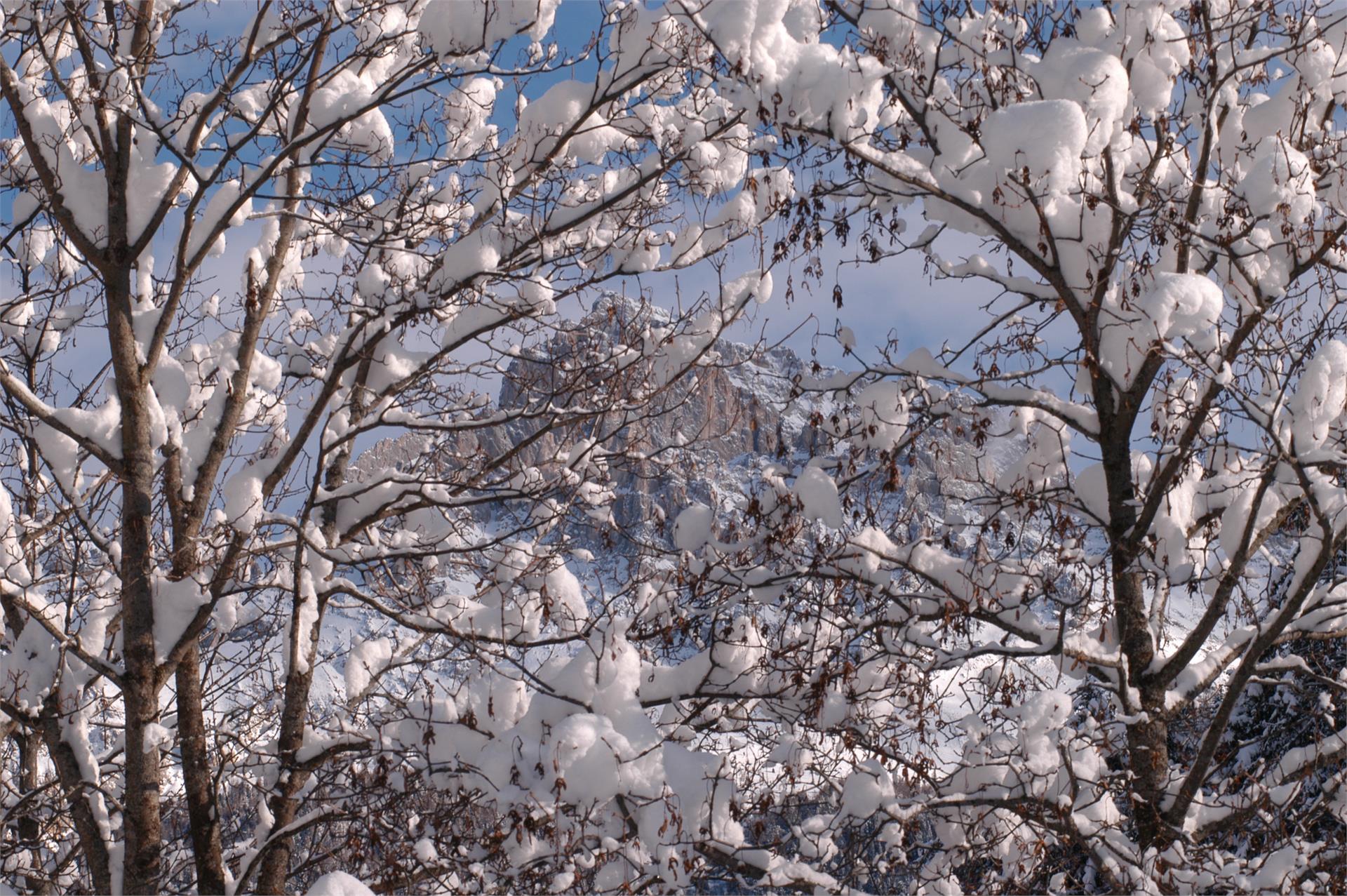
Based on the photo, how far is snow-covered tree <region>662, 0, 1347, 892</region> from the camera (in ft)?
14.8

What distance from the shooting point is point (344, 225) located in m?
5.65

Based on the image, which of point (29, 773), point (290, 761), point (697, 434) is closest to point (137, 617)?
point (290, 761)

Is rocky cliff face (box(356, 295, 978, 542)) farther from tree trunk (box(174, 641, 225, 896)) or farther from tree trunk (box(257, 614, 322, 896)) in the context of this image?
tree trunk (box(174, 641, 225, 896))

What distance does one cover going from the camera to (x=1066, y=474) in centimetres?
555

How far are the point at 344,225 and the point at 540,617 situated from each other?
2.36 m

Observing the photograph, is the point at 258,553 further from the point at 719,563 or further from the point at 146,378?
the point at 719,563

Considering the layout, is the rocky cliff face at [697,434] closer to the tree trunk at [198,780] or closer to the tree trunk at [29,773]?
the tree trunk at [198,780]

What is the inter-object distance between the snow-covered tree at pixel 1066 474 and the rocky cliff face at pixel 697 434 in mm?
157

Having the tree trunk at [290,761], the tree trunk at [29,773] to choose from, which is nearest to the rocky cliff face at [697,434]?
the tree trunk at [290,761]

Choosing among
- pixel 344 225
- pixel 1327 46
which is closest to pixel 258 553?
pixel 344 225

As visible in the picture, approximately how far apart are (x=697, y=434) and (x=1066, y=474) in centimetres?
208

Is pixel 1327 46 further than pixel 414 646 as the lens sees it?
No

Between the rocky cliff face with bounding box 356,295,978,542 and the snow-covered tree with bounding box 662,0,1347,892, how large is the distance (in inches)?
6.2

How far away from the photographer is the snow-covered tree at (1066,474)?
178 inches
